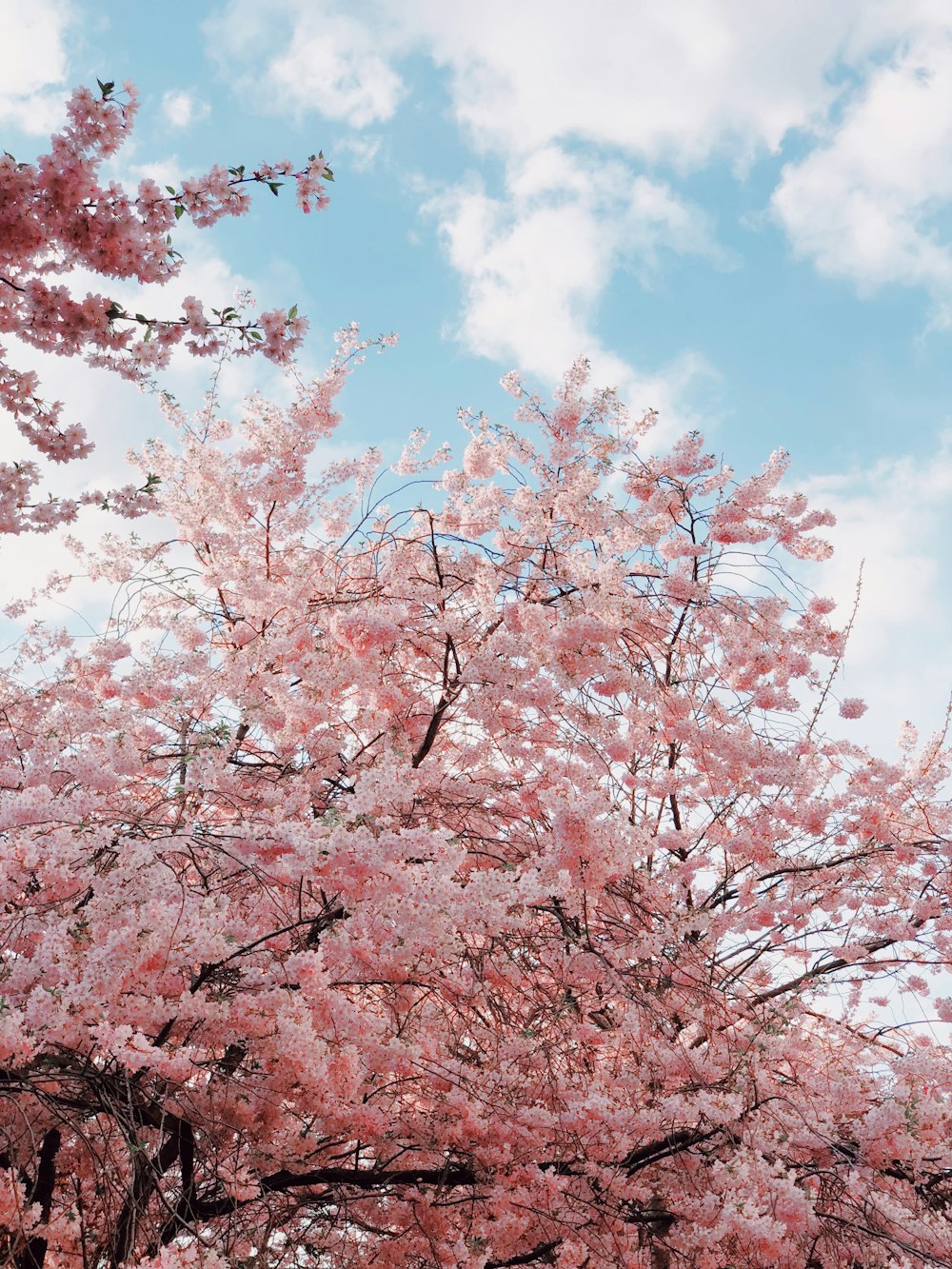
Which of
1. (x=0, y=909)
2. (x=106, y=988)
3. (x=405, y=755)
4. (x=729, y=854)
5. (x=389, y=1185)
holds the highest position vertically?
(x=729, y=854)

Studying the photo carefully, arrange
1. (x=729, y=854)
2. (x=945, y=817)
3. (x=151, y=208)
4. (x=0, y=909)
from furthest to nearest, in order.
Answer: (x=945, y=817)
(x=729, y=854)
(x=0, y=909)
(x=151, y=208)

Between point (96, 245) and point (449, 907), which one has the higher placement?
point (96, 245)

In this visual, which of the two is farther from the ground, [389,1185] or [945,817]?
[945,817]

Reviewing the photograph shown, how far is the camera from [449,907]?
120 inches

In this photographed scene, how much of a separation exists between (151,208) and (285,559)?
2.84 metres

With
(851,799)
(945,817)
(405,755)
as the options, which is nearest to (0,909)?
(405,755)

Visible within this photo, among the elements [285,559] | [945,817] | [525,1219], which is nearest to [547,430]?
[285,559]

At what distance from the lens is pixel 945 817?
734 cm

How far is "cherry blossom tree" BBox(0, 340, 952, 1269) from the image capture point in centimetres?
296

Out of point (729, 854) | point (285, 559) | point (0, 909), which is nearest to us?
point (0, 909)

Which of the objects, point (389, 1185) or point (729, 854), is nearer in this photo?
point (389, 1185)

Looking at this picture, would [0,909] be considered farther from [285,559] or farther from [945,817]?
[945,817]

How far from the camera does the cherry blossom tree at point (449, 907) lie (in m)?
2.96

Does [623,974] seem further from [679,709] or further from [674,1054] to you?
[679,709]
